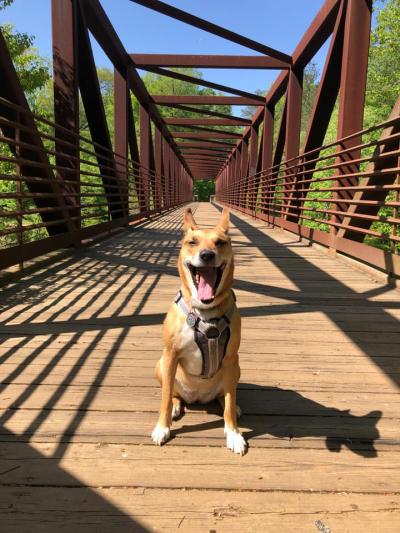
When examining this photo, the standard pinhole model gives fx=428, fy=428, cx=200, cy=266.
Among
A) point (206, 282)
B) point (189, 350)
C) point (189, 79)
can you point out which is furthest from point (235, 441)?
point (189, 79)

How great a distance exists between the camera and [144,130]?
16391 mm

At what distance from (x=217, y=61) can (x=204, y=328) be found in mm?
11197

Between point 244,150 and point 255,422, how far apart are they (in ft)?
77.3

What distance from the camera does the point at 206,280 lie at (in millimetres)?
1945

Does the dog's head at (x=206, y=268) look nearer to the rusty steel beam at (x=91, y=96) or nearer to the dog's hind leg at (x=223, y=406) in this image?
the dog's hind leg at (x=223, y=406)

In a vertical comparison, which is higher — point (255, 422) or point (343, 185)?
point (343, 185)

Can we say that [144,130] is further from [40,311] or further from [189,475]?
[189,475]

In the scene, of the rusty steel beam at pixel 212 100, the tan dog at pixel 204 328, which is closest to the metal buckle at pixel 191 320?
the tan dog at pixel 204 328

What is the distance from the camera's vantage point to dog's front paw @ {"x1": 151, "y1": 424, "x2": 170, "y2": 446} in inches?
73.7

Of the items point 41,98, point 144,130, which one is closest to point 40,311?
point 144,130

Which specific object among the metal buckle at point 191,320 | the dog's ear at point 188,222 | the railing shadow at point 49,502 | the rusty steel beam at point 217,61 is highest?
the rusty steel beam at point 217,61

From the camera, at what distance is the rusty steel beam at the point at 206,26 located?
875 centimetres

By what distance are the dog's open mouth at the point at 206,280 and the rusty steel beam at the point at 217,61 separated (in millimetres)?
10945

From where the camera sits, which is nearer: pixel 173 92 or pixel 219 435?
pixel 219 435
